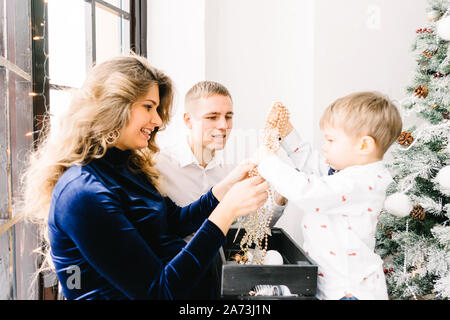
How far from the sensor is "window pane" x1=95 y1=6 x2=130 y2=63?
5.76ft

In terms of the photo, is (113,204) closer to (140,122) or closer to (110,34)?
(140,122)

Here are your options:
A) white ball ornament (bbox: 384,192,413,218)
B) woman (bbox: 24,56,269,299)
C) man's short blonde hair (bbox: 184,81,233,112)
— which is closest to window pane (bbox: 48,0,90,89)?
woman (bbox: 24,56,269,299)

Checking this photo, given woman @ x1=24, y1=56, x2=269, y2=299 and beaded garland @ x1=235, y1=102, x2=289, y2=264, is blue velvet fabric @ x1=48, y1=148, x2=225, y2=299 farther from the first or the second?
beaded garland @ x1=235, y1=102, x2=289, y2=264

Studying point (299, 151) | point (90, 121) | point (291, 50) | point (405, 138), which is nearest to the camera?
point (90, 121)

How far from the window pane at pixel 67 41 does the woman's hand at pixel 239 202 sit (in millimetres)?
954

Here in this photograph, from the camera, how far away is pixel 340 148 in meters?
1.13

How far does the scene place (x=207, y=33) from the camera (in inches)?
83.0

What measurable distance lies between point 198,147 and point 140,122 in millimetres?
603

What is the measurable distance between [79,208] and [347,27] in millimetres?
2103

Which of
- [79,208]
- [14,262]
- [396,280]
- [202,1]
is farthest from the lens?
[202,1]

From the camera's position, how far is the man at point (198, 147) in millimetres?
1484

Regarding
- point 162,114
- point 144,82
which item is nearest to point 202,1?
point 162,114

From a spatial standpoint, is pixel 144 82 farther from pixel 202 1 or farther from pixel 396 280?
pixel 396 280

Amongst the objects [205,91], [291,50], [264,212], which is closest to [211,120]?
[205,91]
